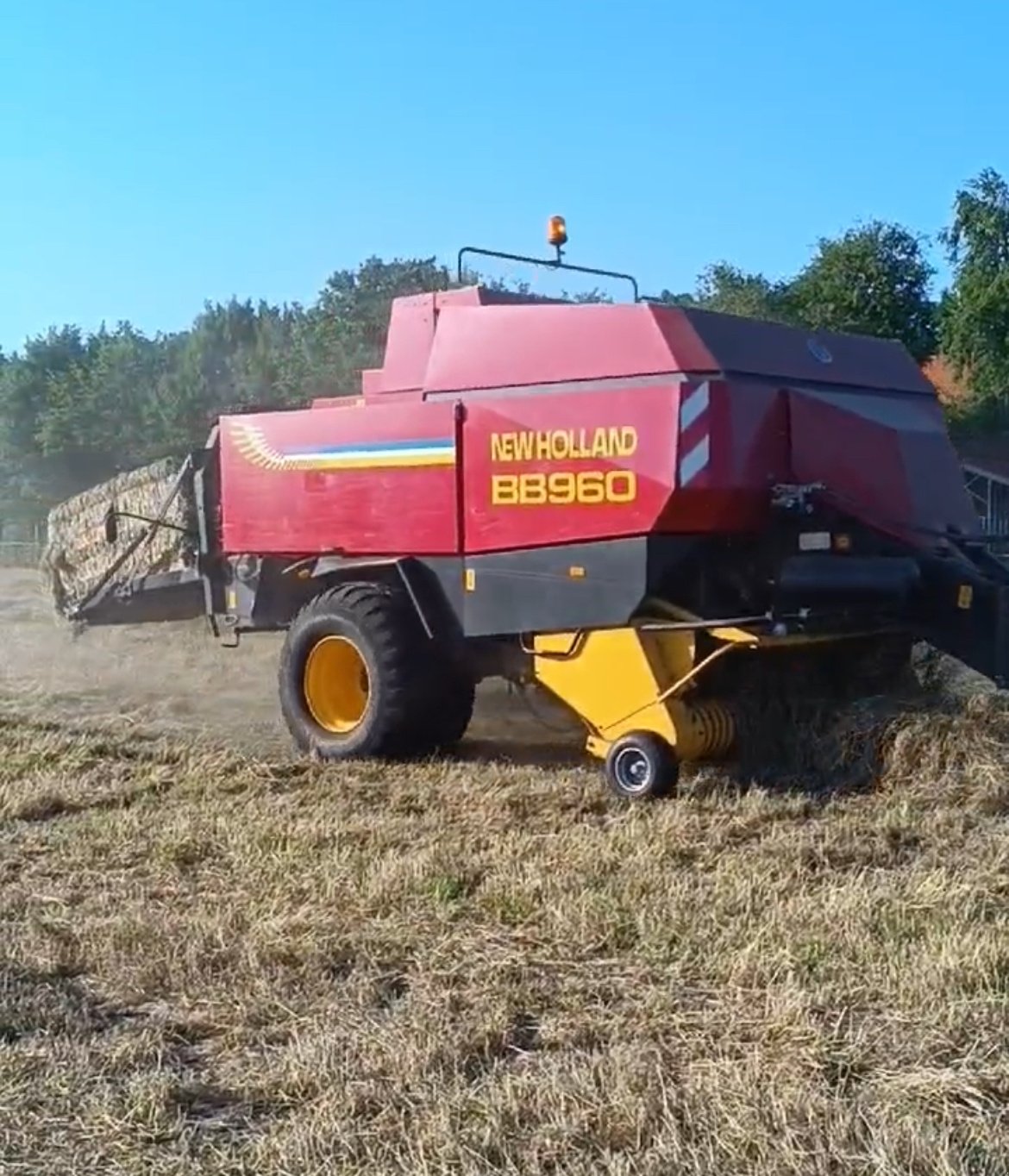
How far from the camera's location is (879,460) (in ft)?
25.2

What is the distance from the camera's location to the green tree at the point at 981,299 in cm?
1981

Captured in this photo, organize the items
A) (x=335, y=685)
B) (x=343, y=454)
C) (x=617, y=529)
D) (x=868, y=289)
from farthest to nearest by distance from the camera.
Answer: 1. (x=868, y=289)
2. (x=335, y=685)
3. (x=343, y=454)
4. (x=617, y=529)

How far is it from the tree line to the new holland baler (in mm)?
1586

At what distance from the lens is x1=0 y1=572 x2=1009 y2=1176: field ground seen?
332cm

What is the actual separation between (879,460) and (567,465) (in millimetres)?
1499

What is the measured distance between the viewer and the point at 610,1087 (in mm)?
3510

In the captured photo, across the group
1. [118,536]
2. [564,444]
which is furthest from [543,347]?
[118,536]

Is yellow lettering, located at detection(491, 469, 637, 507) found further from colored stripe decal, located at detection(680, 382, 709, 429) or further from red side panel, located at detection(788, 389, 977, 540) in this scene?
red side panel, located at detection(788, 389, 977, 540)

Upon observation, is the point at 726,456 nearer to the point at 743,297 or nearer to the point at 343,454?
the point at 343,454

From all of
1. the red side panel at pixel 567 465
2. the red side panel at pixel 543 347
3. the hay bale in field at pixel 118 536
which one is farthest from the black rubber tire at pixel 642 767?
the hay bale in field at pixel 118 536

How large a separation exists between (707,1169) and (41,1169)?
4.30 ft

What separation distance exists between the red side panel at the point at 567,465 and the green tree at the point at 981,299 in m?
13.6

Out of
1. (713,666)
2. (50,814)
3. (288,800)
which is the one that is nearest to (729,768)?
(713,666)

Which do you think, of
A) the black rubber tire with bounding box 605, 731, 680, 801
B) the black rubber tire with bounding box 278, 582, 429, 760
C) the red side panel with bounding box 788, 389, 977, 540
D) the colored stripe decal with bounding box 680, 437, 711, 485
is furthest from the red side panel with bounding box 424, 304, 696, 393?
the black rubber tire with bounding box 605, 731, 680, 801
